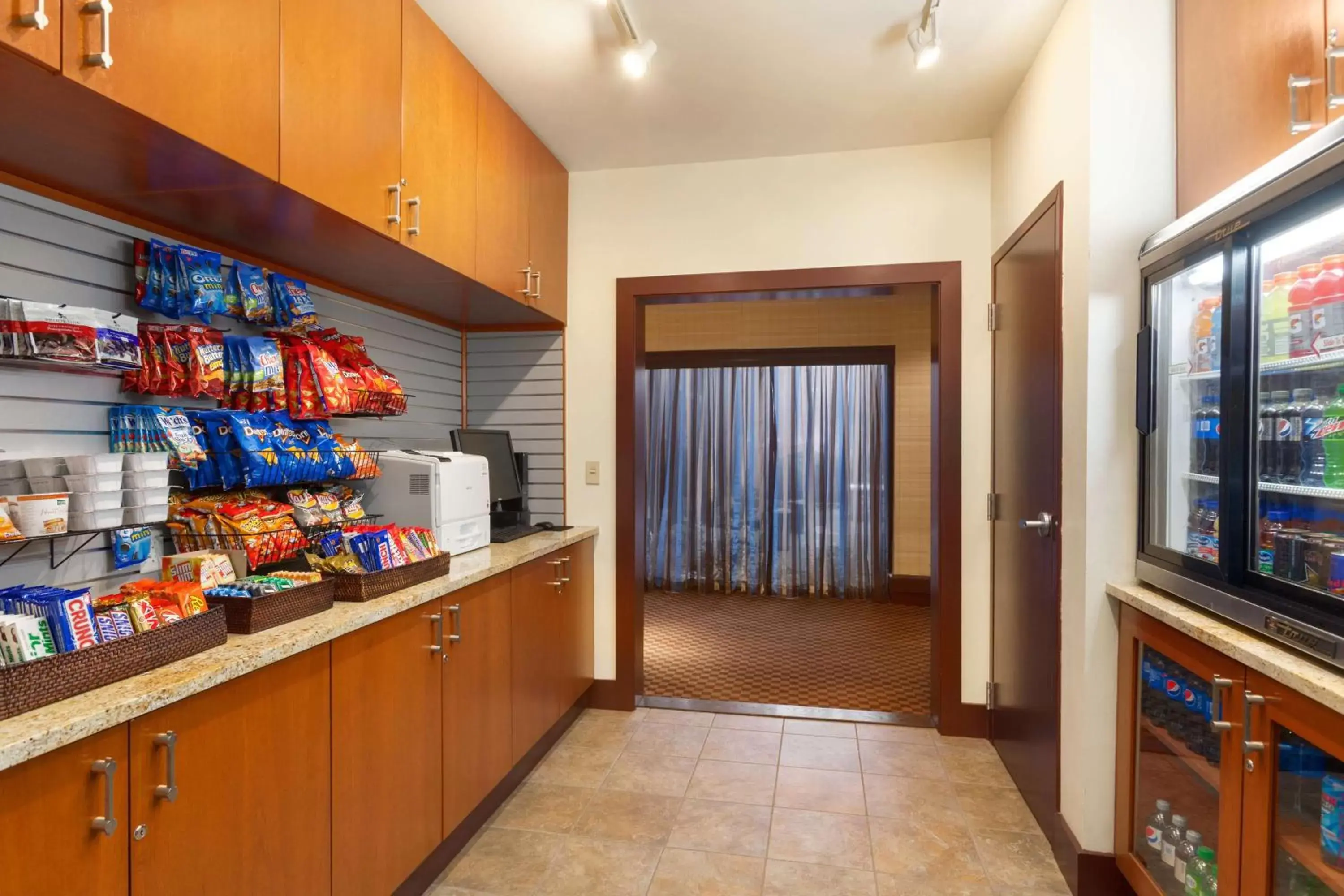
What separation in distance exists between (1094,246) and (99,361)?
2525 millimetres

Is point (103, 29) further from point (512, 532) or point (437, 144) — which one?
point (512, 532)

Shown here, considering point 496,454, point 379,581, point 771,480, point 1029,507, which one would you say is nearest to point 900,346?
point 771,480

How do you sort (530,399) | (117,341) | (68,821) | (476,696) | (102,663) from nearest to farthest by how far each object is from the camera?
(68,821)
(102,663)
(117,341)
(476,696)
(530,399)

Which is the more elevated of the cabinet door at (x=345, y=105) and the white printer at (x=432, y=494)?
the cabinet door at (x=345, y=105)

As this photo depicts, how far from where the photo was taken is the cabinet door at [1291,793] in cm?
121

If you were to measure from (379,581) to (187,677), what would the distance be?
2.19ft

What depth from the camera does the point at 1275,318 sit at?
4.84ft

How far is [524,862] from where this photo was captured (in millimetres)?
2172

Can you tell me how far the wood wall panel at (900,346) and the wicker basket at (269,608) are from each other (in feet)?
14.0

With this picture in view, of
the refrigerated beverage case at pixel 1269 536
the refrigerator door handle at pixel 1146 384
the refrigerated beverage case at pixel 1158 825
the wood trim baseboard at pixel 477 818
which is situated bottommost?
the wood trim baseboard at pixel 477 818

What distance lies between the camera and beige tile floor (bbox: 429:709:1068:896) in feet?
6.82

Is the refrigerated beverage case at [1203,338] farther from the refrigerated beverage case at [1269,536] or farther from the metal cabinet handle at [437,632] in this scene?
the metal cabinet handle at [437,632]

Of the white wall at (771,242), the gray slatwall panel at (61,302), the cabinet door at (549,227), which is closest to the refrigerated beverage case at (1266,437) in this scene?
the white wall at (771,242)

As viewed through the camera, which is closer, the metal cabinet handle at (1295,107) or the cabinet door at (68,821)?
the cabinet door at (68,821)
